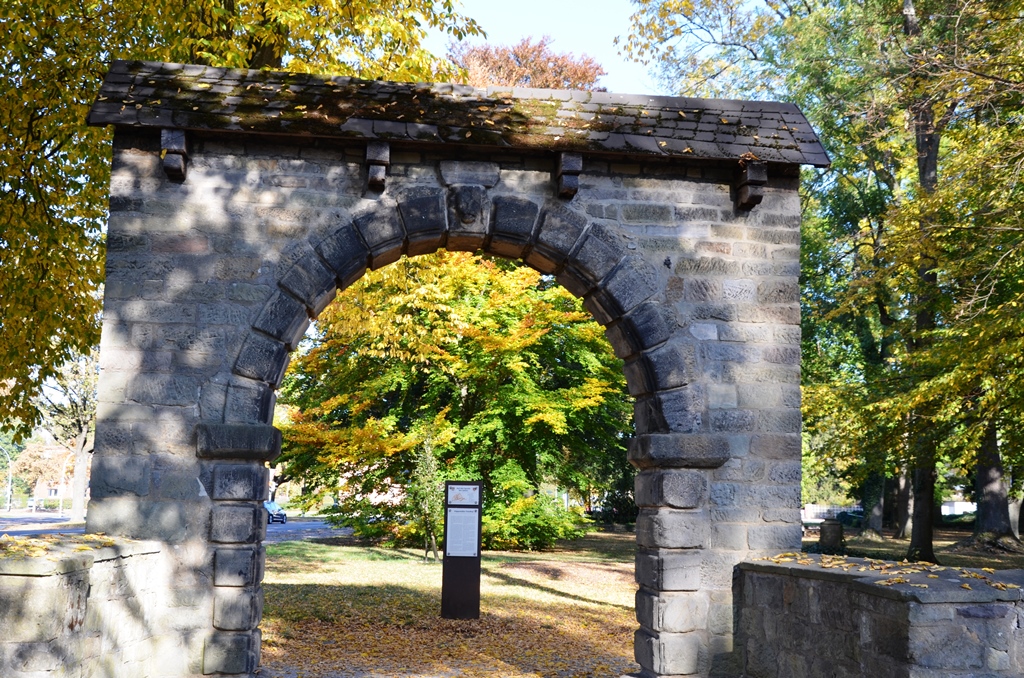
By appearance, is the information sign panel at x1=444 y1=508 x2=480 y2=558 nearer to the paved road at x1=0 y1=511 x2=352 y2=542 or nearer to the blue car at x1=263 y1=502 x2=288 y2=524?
the paved road at x1=0 y1=511 x2=352 y2=542

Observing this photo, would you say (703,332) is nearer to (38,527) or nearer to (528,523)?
(528,523)

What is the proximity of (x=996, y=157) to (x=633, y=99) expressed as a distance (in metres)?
5.66

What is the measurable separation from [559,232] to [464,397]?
35.6 feet

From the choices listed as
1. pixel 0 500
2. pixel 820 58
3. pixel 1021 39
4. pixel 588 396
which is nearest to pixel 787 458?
pixel 1021 39

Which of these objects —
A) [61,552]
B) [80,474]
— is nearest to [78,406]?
[80,474]

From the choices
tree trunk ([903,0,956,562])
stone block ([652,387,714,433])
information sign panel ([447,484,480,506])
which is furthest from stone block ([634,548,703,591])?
tree trunk ([903,0,956,562])

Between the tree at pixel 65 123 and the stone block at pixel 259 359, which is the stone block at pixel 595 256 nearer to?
the stone block at pixel 259 359

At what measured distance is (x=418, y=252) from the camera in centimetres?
662

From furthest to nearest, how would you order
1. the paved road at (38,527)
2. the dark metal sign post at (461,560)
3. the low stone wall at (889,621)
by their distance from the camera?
the paved road at (38,527)
the dark metal sign post at (461,560)
the low stone wall at (889,621)

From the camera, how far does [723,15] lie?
18562mm

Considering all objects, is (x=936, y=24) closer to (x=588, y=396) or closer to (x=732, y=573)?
(x=588, y=396)

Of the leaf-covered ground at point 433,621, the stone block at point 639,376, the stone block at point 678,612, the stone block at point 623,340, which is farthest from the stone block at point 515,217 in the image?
the leaf-covered ground at point 433,621

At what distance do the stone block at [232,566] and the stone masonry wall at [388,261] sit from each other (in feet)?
0.04

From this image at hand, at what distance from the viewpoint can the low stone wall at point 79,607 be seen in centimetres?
400
